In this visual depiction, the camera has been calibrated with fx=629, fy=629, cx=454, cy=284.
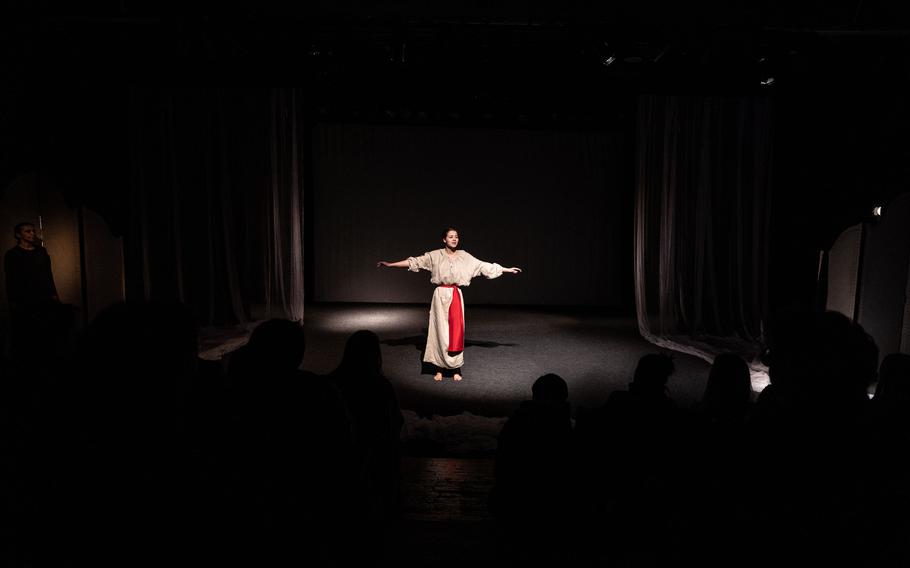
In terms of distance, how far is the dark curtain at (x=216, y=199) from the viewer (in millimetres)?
6750

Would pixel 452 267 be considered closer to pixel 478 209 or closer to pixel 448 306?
pixel 448 306

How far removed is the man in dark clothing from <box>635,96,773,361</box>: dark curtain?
18.6ft

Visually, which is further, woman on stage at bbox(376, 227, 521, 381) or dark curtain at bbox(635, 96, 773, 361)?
dark curtain at bbox(635, 96, 773, 361)

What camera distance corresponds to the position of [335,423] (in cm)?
159

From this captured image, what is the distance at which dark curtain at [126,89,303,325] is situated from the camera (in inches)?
266

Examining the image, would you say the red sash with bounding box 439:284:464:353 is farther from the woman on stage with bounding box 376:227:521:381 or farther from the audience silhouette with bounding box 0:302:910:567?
the audience silhouette with bounding box 0:302:910:567

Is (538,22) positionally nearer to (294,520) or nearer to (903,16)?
(903,16)

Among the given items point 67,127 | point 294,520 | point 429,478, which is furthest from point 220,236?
point 294,520

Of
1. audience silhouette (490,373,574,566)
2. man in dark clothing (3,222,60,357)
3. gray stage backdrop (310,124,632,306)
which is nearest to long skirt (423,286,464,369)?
audience silhouette (490,373,574,566)

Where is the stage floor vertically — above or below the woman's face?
below

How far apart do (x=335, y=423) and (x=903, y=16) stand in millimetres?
5792

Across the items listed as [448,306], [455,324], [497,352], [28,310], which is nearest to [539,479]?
[455,324]

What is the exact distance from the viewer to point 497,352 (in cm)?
629

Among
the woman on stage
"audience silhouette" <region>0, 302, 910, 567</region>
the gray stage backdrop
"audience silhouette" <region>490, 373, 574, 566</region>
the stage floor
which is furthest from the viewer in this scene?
the gray stage backdrop
